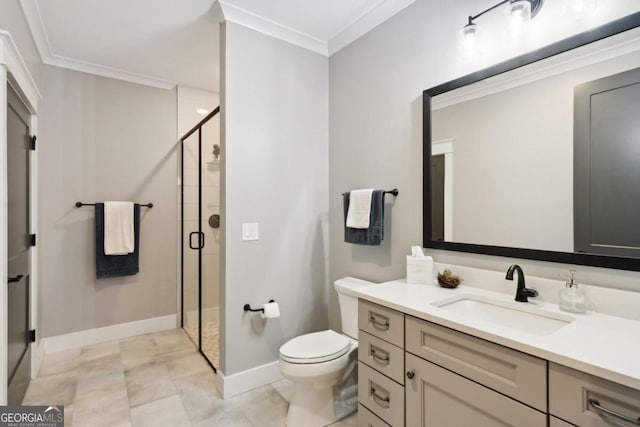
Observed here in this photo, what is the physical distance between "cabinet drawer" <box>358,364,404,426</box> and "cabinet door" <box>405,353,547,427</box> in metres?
0.05

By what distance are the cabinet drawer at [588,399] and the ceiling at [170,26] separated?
2101 mm

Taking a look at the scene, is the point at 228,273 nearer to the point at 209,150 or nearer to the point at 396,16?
the point at 209,150

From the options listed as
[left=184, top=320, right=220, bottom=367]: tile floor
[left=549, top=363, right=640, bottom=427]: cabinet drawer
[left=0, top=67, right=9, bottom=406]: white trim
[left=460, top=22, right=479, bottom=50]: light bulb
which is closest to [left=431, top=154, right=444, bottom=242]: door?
[left=460, top=22, right=479, bottom=50]: light bulb

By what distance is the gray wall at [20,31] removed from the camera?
5.35 feet

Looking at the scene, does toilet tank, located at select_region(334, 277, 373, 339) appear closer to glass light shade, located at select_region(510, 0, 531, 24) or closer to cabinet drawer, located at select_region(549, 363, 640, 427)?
cabinet drawer, located at select_region(549, 363, 640, 427)

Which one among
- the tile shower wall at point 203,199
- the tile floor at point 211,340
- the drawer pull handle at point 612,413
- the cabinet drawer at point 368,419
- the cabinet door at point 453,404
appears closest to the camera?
the drawer pull handle at point 612,413

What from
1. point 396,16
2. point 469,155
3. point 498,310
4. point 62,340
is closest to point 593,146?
point 469,155

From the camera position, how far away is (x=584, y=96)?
129cm

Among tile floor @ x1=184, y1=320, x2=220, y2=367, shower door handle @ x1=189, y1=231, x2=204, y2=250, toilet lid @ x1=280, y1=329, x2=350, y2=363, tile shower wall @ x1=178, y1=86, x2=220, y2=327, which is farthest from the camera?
shower door handle @ x1=189, y1=231, x2=204, y2=250

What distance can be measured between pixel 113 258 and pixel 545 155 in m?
3.40

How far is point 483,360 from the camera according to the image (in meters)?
1.10

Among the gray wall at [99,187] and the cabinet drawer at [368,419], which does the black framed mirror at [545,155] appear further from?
the gray wall at [99,187]

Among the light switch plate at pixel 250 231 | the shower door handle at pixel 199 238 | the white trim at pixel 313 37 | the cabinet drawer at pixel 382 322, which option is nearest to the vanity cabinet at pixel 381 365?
the cabinet drawer at pixel 382 322

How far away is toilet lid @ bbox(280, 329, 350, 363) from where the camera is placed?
1.74 meters
